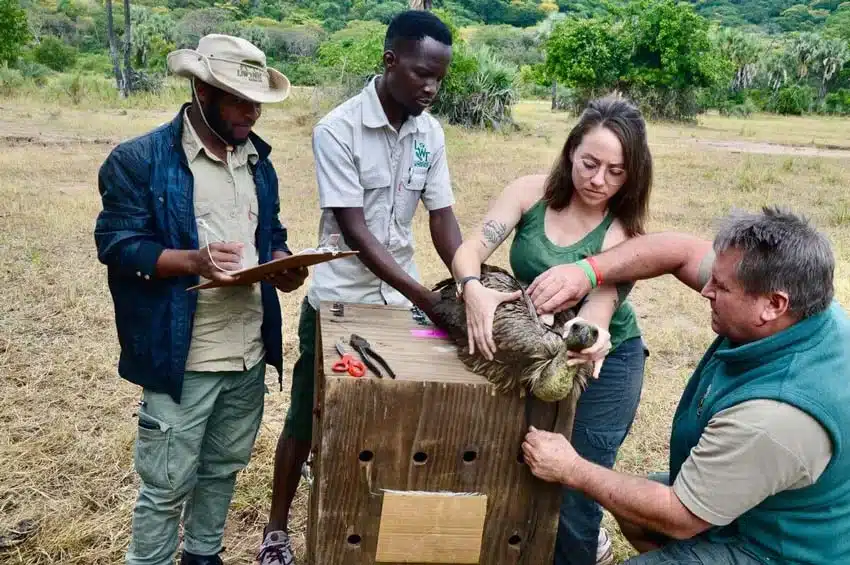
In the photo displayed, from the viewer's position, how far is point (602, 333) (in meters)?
2.25

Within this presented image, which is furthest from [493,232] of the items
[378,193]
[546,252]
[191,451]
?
[191,451]

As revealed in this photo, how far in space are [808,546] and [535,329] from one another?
958mm

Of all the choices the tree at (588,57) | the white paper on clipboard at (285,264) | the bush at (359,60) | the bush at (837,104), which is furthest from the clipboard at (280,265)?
the bush at (837,104)

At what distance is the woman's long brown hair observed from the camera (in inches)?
98.7

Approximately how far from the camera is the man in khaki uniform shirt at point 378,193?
2906 mm

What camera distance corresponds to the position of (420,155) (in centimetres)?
317

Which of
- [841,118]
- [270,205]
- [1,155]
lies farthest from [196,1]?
[270,205]

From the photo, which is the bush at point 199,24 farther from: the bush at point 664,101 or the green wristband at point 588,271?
the green wristband at point 588,271

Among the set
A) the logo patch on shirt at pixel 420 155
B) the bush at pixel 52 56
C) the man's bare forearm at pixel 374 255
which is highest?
the logo patch on shirt at pixel 420 155

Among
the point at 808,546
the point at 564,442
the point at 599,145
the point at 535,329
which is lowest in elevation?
the point at 808,546

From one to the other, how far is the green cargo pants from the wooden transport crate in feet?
1.87

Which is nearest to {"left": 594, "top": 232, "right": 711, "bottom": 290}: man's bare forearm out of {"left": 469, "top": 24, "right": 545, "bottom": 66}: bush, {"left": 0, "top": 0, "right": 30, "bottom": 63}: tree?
{"left": 0, "top": 0, "right": 30, "bottom": 63}: tree

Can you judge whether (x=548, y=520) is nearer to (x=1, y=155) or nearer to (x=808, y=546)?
(x=808, y=546)

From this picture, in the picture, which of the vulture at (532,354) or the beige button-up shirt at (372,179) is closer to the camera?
the vulture at (532,354)
